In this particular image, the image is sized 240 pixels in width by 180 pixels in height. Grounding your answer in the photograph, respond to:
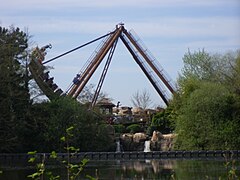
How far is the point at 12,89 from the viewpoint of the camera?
115 ft

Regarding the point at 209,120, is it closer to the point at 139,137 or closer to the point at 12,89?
the point at 139,137

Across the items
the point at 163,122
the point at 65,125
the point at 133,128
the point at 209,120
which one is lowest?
the point at 65,125

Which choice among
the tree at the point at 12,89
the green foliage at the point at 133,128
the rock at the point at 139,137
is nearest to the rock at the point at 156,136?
the rock at the point at 139,137

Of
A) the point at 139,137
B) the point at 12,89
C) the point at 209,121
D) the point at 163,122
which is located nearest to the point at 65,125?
the point at 12,89

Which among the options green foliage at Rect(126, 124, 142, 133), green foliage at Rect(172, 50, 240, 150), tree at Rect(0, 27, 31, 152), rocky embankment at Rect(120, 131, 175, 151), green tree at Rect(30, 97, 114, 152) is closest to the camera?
tree at Rect(0, 27, 31, 152)

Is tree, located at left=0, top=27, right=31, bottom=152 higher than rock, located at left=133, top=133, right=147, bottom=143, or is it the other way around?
tree, located at left=0, top=27, right=31, bottom=152

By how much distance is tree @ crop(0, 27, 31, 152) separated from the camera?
34.0 m

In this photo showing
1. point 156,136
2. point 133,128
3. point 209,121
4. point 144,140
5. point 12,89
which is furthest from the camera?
point 133,128

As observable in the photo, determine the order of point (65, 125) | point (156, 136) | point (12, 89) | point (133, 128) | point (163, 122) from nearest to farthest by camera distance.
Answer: point (12, 89) → point (65, 125) → point (156, 136) → point (163, 122) → point (133, 128)

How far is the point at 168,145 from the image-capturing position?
39750 millimetres

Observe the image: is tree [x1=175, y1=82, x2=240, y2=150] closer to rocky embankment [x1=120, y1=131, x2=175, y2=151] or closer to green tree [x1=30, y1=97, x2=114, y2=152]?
rocky embankment [x1=120, y1=131, x2=175, y2=151]

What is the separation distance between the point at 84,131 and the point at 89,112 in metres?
1.69

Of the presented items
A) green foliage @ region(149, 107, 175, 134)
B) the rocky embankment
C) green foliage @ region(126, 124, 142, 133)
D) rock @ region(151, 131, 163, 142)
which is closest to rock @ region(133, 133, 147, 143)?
the rocky embankment

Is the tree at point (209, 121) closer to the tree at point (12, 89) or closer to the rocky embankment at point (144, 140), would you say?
the rocky embankment at point (144, 140)
